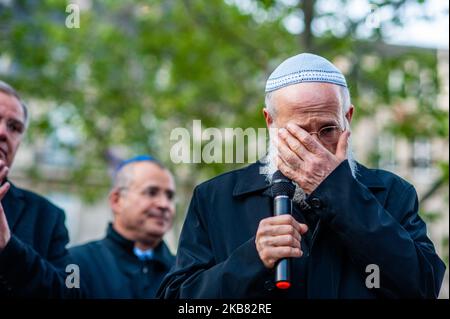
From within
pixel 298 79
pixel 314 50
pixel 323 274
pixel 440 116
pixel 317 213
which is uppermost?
pixel 314 50

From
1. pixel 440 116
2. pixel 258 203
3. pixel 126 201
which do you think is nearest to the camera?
pixel 258 203

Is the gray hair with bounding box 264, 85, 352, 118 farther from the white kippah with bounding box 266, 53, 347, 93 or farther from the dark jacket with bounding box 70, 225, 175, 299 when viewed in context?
the dark jacket with bounding box 70, 225, 175, 299

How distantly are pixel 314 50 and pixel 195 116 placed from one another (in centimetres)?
415

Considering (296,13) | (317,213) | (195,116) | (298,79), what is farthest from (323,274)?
(195,116)

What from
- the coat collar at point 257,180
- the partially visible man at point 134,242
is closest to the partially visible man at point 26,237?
the partially visible man at point 134,242

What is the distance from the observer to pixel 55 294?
13.0ft

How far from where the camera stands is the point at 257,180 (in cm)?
322

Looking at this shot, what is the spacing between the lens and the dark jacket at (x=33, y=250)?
375 cm

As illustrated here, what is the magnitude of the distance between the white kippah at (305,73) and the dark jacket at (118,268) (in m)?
2.69

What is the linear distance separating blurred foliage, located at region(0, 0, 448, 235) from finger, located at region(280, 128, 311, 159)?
10.4 m

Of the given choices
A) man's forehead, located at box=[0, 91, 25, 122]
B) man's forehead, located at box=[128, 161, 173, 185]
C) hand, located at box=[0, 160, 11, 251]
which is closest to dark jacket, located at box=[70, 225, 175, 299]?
man's forehead, located at box=[128, 161, 173, 185]

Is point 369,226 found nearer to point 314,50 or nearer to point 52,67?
point 314,50

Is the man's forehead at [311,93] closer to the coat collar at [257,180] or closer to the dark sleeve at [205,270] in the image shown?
the coat collar at [257,180]

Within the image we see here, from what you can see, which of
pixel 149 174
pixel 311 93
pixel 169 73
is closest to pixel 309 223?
pixel 311 93
